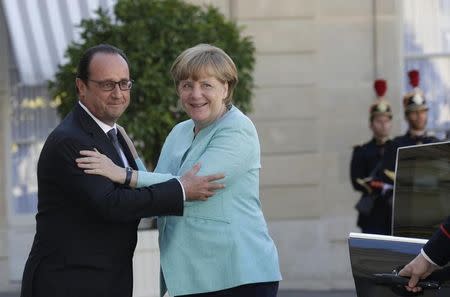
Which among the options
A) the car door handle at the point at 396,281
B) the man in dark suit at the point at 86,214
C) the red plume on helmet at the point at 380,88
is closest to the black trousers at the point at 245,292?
the man in dark suit at the point at 86,214

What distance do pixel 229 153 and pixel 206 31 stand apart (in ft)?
18.0

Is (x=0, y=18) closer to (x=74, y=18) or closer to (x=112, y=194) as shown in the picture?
(x=74, y=18)

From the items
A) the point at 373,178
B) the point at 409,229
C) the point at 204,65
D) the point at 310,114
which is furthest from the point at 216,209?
the point at 310,114

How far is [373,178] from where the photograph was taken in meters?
10.0

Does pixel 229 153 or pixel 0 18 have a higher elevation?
pixel 0 18

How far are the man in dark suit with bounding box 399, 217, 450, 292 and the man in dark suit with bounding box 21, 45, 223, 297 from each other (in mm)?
851

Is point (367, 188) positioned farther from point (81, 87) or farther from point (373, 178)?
point (81, 87)

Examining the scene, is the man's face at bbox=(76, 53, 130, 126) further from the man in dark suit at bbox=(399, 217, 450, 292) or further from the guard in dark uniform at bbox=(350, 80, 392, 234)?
the guard in dark uniform at bbox=(350, 80, 392, 234)

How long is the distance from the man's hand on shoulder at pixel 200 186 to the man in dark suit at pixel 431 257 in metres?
0.82

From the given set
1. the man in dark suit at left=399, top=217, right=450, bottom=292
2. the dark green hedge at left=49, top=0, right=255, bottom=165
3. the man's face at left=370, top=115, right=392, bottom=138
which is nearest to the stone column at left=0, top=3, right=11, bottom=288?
the dark green hedge at left=49, top=0, right=255, bottom=165

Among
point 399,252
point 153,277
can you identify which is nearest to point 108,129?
point 399,252

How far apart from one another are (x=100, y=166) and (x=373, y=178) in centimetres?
542

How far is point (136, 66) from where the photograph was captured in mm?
10156

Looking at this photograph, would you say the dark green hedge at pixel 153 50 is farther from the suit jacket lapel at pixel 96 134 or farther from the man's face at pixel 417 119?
the suit jacket lapel at pixel 96 134
